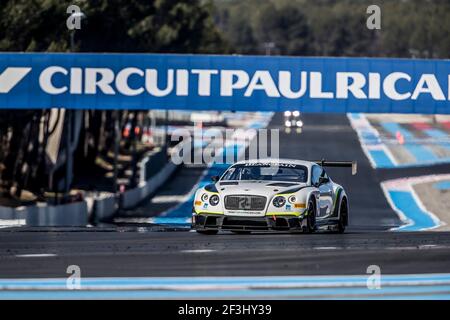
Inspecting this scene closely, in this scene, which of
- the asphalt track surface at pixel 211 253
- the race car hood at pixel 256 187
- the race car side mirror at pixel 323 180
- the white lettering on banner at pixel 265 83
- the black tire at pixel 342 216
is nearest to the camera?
the asphalt track surface at pixel 211 253

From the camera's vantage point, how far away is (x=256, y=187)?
19.1 m

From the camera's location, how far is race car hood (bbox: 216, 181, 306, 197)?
18.9 meters

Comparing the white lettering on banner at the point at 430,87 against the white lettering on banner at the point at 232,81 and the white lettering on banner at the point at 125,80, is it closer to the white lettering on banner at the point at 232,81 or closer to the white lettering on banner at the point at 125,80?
the white lettering on banner at the point at 232,81

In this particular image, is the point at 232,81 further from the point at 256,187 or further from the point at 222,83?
the point at 256,187

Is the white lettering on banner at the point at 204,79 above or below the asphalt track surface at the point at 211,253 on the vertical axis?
above

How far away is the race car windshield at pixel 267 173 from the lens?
65.4 ft

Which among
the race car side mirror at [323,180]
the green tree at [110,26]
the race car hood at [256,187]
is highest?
the green tree at [110,26]

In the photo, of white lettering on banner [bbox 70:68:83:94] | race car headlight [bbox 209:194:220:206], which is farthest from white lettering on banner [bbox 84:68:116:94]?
race car headlight [bbox 209:194:220:206]

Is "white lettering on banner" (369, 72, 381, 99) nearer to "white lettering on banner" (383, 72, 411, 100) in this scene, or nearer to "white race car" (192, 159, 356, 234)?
"white lettering on banner" (383, 72, 411, 100)

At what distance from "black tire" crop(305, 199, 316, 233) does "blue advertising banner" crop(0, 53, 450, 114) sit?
499 inches

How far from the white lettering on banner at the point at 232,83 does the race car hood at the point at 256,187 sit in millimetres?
12682

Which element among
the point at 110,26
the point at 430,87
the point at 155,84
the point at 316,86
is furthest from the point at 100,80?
the point at 110,26

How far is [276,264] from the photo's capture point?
14.5m

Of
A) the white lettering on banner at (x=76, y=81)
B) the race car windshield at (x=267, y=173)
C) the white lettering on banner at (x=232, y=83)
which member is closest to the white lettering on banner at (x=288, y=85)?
the white lettering on banner at (x=232, y=83)
